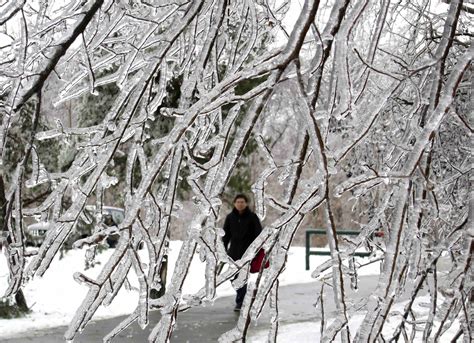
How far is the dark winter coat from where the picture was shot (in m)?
Answer: 10.5

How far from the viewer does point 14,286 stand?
2271mm

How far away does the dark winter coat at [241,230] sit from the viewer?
10.5m

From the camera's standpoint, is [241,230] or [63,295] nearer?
[241,230]

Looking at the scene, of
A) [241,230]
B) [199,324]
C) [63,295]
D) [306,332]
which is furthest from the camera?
[63,295]

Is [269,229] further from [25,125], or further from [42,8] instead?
[25,125]

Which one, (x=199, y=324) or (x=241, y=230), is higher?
(x=241, y=230)

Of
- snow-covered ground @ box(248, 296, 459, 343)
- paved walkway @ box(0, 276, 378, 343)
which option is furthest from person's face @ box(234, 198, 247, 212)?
snow-covered ground @ box(248, 296, 459, 343)

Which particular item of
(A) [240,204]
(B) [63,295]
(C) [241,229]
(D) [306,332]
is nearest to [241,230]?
(C) [241,229]

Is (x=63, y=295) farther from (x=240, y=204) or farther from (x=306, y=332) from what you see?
(x=306, y=332)

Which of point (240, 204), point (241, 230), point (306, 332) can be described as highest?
point (240, 204)

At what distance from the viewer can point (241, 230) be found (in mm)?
10484

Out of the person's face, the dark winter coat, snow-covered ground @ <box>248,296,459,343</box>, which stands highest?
the person's face

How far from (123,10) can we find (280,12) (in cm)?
118

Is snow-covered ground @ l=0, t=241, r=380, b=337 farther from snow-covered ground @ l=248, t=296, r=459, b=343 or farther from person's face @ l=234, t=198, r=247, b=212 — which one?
person's face @ l=234, t=198, r=247, b=212
